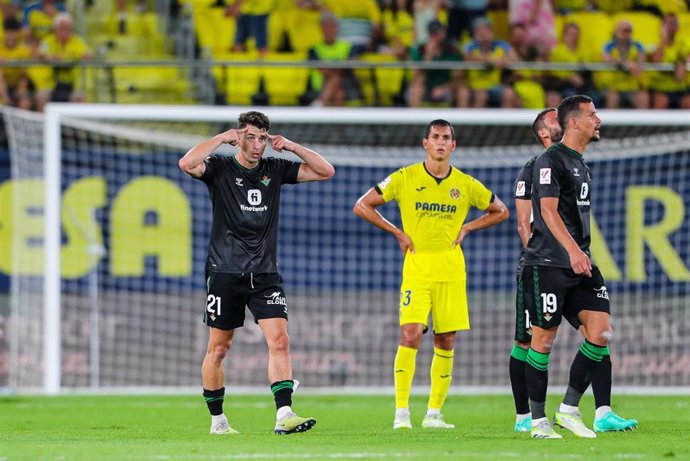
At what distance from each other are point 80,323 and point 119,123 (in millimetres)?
2496

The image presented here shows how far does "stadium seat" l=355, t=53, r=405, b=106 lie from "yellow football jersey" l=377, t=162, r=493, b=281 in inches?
260

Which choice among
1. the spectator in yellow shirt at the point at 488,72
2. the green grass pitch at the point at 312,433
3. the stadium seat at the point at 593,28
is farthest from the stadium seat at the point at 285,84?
the green grass pitch at the point at 312,433

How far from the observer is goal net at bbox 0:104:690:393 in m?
15.5

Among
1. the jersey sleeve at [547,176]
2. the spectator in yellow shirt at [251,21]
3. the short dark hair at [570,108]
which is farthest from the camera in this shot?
the spectator in yellow shirt at [251,21]

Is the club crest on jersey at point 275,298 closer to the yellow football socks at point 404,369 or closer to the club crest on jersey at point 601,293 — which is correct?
the yellow football socks at point 404,369

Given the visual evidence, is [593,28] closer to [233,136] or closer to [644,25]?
[644,25]

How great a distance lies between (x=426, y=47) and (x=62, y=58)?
451 cm

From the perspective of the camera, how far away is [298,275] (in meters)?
15.9

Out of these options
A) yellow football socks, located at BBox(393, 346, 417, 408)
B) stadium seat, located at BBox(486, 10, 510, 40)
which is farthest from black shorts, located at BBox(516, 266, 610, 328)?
stadium seat, located at BBox(486, 10, 510, 40)

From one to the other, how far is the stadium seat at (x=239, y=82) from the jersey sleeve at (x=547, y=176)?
8866 mm

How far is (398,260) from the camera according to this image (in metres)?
16.0

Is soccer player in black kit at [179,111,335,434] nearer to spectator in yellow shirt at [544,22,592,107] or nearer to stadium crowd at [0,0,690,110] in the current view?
stadium crowd at [0,0,690,110]

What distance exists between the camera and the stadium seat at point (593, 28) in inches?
708

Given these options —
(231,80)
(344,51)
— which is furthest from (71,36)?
(344,51)
